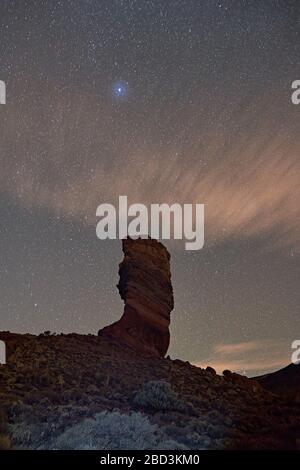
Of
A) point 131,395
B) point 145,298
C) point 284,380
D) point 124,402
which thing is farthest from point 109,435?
point 284,380

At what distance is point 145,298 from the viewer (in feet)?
111

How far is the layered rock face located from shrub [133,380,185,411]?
504 inches

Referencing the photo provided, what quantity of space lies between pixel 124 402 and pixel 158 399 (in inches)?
56.2

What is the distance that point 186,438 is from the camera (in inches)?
522

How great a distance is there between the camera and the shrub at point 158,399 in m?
17.4

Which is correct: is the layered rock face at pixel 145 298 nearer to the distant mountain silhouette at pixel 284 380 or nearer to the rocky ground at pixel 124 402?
the rocky ground at pixel 124 402

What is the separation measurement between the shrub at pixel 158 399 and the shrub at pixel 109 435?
316 centimetres

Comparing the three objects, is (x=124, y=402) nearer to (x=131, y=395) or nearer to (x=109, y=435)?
(x=131, y=395)

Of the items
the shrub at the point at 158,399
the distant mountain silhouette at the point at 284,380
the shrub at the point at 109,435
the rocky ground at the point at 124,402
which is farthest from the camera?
the distant mountain silhouette at the point at 284,380

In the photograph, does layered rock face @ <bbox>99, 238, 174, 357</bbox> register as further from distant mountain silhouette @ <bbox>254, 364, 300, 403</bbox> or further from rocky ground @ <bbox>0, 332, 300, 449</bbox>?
distant mountain silhouette @ <bbox>254, 364, 300, 403</bbox>

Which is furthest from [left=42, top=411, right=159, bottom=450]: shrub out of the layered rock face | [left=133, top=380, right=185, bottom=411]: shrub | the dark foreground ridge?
the layered rock face

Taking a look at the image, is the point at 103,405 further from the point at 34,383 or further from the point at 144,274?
the point at 144,274

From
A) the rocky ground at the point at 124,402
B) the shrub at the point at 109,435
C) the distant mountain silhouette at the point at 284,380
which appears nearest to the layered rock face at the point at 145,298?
the rocky ground at the point at 124,402

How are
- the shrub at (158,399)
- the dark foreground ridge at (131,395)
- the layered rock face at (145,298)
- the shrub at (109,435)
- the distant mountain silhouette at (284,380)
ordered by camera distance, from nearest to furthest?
1. the shrub at (109,435)
2. the dark foreground ridge at (131,395)
3. the shrub at (158,399)
4. the layered rock face at (145,298)
5. the distant mountain silhouette at (284,380)
